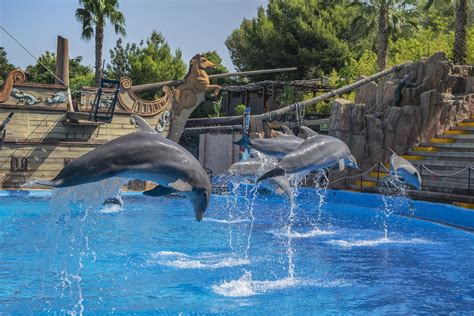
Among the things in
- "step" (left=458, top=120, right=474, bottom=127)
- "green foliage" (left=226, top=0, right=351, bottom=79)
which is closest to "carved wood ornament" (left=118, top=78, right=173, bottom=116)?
"step" (left=458, top=120, right=474, bottom=127)

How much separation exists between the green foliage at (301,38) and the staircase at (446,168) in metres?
14.0

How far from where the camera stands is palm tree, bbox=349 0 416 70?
79.7ft

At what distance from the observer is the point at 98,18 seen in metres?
24.8

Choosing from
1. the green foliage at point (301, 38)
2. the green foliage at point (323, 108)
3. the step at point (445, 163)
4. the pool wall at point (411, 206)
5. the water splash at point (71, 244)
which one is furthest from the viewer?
the green foliage at point (301, 38)

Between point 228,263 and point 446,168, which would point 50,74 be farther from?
point 228,263

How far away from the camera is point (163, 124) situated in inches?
736

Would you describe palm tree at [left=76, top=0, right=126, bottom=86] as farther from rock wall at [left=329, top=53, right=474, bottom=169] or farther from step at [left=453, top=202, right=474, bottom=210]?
step at [left=453, top=202, right=474, bottom=210]

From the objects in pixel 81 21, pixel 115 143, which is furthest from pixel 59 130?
pixel 115 143

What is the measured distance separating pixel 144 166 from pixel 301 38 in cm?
2903

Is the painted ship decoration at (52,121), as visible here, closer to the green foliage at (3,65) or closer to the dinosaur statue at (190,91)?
the dinosaur statue at (190,91)

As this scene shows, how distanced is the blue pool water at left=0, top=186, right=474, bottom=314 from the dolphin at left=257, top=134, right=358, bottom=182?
133 cm

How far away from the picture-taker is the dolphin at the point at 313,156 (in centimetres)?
615

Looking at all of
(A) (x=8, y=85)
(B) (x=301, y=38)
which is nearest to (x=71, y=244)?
(A) (x=8, y=85)

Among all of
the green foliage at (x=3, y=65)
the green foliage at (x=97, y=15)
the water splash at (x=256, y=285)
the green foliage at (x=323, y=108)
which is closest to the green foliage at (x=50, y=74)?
the green foliage at (x=3, y=65)
